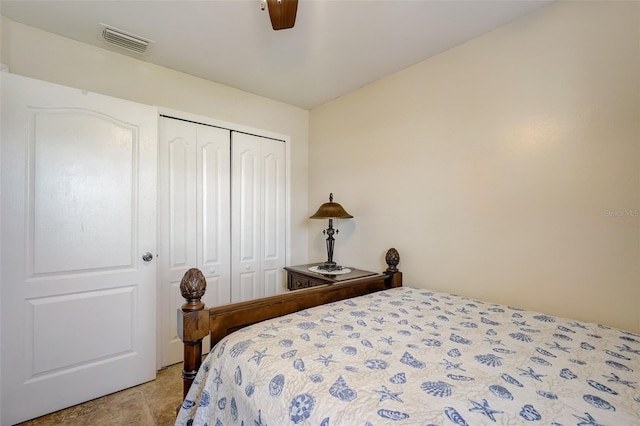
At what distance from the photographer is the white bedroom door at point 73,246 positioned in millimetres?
1644

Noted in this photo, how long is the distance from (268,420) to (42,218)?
186cm

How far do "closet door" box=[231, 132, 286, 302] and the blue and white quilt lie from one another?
150 cm

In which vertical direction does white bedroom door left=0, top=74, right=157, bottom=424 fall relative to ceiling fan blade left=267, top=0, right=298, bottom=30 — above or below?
below

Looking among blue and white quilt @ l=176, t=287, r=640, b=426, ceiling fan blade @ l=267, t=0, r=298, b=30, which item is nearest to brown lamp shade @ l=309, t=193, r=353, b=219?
blue and white quilt @ l=176, t=287, r=640, b=426

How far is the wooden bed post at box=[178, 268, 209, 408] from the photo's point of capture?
120 centimetres

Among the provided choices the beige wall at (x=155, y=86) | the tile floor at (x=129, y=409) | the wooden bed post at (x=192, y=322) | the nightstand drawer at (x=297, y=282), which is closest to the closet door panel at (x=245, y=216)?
the beige wall at (x=155, y=86)

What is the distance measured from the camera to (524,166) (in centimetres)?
166

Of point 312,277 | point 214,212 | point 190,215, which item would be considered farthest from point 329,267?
point 190,215

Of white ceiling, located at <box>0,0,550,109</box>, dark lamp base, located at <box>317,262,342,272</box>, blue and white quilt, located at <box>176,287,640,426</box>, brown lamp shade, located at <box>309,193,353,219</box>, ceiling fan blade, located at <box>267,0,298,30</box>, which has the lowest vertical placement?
blue and white quilt, located at <box>176,287,640,426</box>

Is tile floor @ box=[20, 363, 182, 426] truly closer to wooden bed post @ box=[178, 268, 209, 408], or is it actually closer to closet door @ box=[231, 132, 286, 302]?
wooden bed post @ box=[178, 268, 209, 408]

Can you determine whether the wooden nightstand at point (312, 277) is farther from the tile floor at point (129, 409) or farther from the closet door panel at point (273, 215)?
the tile floor at point (129, 409)

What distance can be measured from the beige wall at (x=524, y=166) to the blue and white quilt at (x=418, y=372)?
331 millimetres

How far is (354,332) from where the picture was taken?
1.21 meters

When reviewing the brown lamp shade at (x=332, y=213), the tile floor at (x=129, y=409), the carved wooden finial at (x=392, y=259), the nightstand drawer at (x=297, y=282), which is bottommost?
the tile floor at (x=129, y=409)
